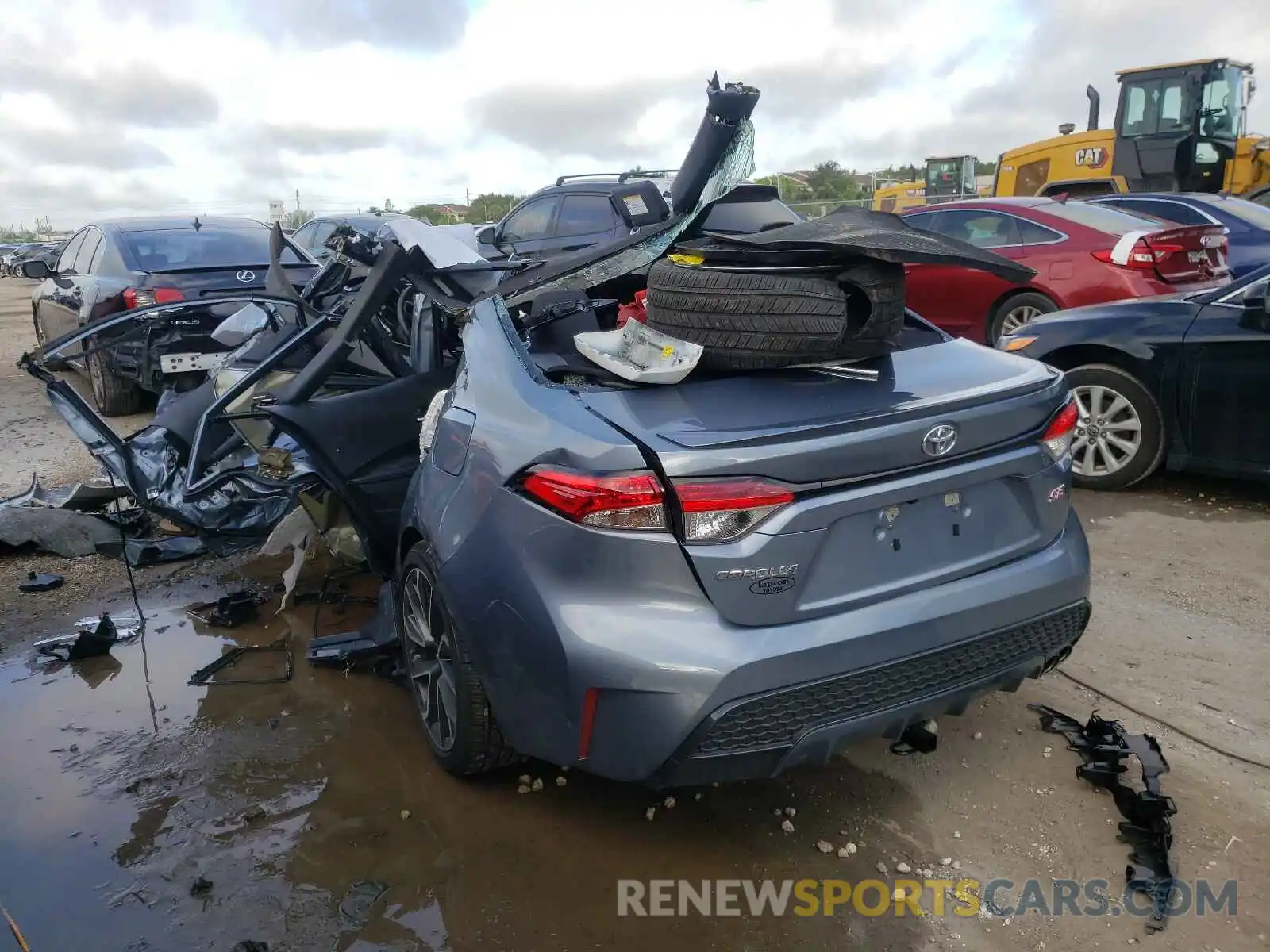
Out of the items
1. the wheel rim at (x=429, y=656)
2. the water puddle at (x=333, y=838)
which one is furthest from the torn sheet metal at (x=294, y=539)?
the wheel rim at (x=429, y=656)

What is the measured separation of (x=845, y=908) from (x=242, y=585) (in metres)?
3.48

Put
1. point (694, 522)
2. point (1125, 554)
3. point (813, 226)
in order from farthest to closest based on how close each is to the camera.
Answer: point (1125, 554)
point (813, 226)
point (694, 522)

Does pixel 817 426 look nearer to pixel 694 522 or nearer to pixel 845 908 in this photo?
pixel 694 522

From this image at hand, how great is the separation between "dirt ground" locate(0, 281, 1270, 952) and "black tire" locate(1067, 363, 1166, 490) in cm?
172

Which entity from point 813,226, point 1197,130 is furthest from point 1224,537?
point 1197,130

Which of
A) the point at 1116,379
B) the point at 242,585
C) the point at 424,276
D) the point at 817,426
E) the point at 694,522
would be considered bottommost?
the point at 242,585

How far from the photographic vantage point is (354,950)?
2.43m

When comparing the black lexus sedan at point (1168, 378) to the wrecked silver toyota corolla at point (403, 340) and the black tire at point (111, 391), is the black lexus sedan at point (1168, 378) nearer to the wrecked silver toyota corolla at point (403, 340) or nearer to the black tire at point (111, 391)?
the wrecked silver toyota corolla at point (403, 340)

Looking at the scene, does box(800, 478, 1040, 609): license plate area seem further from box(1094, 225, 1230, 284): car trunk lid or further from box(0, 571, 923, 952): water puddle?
box(1094, 225, 1230, 284): car trunk lid

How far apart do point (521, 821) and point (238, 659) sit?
5.87 ft

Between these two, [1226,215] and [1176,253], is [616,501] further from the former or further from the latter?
[1226,215]

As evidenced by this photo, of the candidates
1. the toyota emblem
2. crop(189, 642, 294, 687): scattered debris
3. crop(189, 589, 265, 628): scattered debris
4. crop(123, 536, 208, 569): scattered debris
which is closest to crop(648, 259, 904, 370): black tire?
the toyota emblem

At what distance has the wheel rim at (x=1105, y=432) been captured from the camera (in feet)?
18.4

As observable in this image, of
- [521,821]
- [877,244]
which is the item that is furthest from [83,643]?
[877,244]
